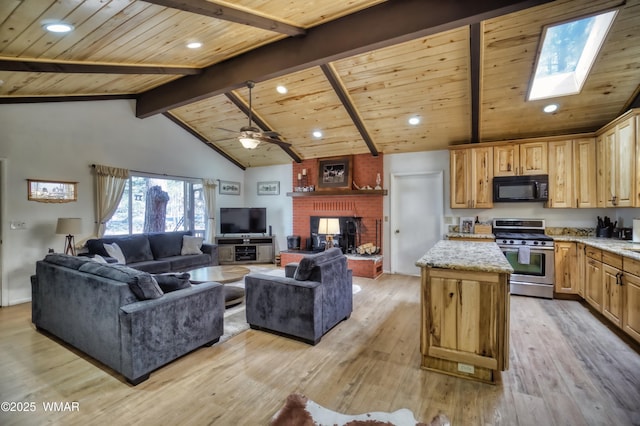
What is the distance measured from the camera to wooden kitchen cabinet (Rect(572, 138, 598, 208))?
4418 millimetres

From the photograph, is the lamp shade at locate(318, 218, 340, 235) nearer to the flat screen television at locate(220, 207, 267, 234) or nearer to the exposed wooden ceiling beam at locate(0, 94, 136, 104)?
the flat screen television at locate(220, 207, 267, 234)

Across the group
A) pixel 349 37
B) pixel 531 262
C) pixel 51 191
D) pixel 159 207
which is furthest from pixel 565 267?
pixel 51 191

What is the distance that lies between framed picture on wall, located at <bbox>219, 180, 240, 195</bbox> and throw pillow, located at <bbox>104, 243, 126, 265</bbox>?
310cm

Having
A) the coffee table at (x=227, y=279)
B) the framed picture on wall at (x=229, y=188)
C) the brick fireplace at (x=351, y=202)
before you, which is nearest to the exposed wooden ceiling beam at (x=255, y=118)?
the brick fireplace at (x=351, y=202)

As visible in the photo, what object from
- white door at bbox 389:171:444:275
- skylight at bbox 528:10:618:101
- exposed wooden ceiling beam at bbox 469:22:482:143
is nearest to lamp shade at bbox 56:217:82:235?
white door at bbox 389:171:444:275

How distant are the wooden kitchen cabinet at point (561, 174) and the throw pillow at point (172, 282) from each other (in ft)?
17.6

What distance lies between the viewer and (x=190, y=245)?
6.07 meters

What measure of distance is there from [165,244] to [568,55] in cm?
706

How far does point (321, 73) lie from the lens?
14.5 feet

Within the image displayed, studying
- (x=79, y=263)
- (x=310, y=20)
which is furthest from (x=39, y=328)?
(x=310, y=20)

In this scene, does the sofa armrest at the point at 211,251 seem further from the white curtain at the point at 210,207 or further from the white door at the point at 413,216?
the white door at the point at 413,216

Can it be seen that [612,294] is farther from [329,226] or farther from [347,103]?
[329,226]

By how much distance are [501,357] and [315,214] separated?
5.28 metres

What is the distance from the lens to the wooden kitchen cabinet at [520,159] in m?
4.74
